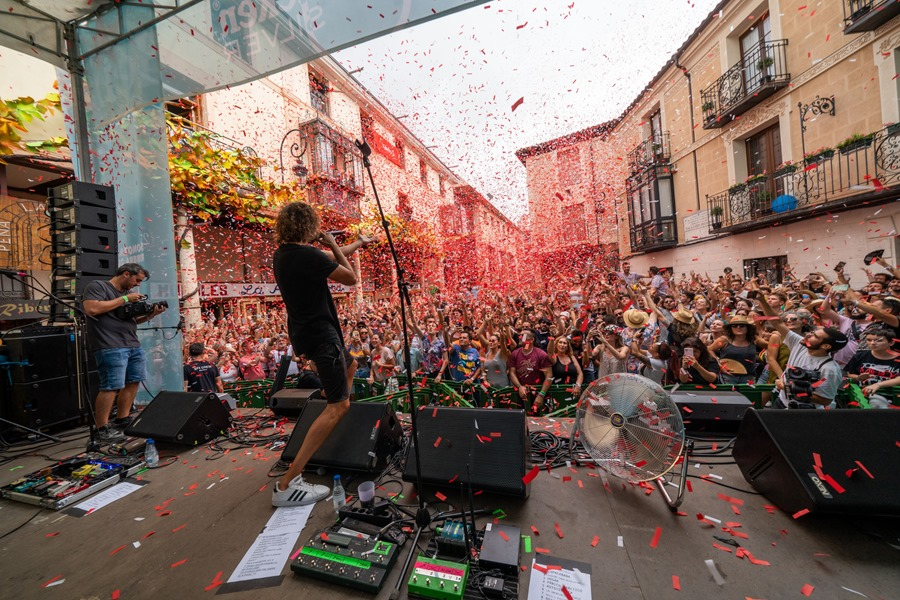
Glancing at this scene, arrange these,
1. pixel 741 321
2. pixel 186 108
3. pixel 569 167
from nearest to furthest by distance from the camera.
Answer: pixel 741 321
pixel 186 108
pixel 569 167

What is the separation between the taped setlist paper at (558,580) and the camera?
66.4 inches

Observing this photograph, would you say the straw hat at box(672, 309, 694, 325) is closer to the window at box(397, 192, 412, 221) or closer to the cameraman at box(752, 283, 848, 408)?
the cameraman at box(752, 283, 848, 408)

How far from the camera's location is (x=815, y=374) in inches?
140

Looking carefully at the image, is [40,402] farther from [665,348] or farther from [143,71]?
[665,348]

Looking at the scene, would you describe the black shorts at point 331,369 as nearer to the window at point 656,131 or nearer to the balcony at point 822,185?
the balcony at point 822,185

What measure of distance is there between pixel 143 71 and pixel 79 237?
2222mm

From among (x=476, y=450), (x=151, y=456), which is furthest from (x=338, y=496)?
(x=151, y=456)

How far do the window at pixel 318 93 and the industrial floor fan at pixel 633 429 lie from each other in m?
16.3

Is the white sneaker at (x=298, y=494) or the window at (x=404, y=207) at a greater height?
the window at (x=404, y=207)

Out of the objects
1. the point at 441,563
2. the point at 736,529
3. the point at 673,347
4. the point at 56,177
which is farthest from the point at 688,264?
the point at 56,177

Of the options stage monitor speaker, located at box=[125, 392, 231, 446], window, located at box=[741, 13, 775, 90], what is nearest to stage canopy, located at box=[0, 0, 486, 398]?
stage monitor speaker, located at box=[125, 392, 231, 446]

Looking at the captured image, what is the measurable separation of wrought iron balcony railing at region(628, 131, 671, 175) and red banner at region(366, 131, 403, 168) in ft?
39.7

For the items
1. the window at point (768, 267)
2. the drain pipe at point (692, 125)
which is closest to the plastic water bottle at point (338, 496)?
the window at point (768, 267)

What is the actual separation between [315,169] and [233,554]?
45.7 feet
